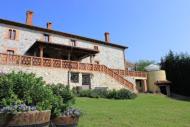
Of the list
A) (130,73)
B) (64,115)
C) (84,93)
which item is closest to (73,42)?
(130,73)

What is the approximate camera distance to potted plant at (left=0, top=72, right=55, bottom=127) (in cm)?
491

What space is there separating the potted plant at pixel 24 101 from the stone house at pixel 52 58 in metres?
13.9

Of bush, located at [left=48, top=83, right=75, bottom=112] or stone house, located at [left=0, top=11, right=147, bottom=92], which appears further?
stone house, located at [left=0, top=11, right=147, bottom=92]

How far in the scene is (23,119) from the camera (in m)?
4.95

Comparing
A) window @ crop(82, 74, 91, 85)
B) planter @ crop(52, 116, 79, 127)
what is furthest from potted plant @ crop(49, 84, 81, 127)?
window @ crop(82, 74, 91, 85)

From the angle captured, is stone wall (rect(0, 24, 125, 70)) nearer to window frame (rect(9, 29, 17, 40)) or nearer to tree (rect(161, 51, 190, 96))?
window frame (rect(9, 29, 17, 40))

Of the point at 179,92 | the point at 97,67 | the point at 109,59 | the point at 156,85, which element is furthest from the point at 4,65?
the point at 179,92

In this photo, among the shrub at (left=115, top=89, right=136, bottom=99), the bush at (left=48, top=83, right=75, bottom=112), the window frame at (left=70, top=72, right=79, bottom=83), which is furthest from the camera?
the window frame at (left=70, top=72, right=79, bottom=83)

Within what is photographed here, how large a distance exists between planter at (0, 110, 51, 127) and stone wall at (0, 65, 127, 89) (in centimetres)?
1476

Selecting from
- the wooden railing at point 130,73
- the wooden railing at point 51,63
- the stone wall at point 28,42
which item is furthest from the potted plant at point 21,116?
the wooden railing at point 130,73

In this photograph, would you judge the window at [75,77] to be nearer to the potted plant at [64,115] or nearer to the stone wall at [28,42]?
the stone wall at [28,42]

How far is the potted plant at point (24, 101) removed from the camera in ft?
16.1

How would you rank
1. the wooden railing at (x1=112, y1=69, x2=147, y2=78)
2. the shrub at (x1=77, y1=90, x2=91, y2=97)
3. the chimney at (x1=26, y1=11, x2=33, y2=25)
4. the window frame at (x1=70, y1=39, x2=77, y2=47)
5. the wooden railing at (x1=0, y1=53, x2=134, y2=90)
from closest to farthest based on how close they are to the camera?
1. the wooden railing at (x1=0, y1=53, x2=134, y2=90)
2. the shrub at (x1=77, y1=90, x2=91, y2=97)
3. the chimney at (x1=26, y1=11, x2=33, y2=25)
4. the wooden railing at (x1=112, y1=69, x2=147, y2=78)
5. the window frame at (x1=70, y1=39, x2=77, y2=47)

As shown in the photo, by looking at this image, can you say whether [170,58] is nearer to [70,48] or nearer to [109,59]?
[109,59]
